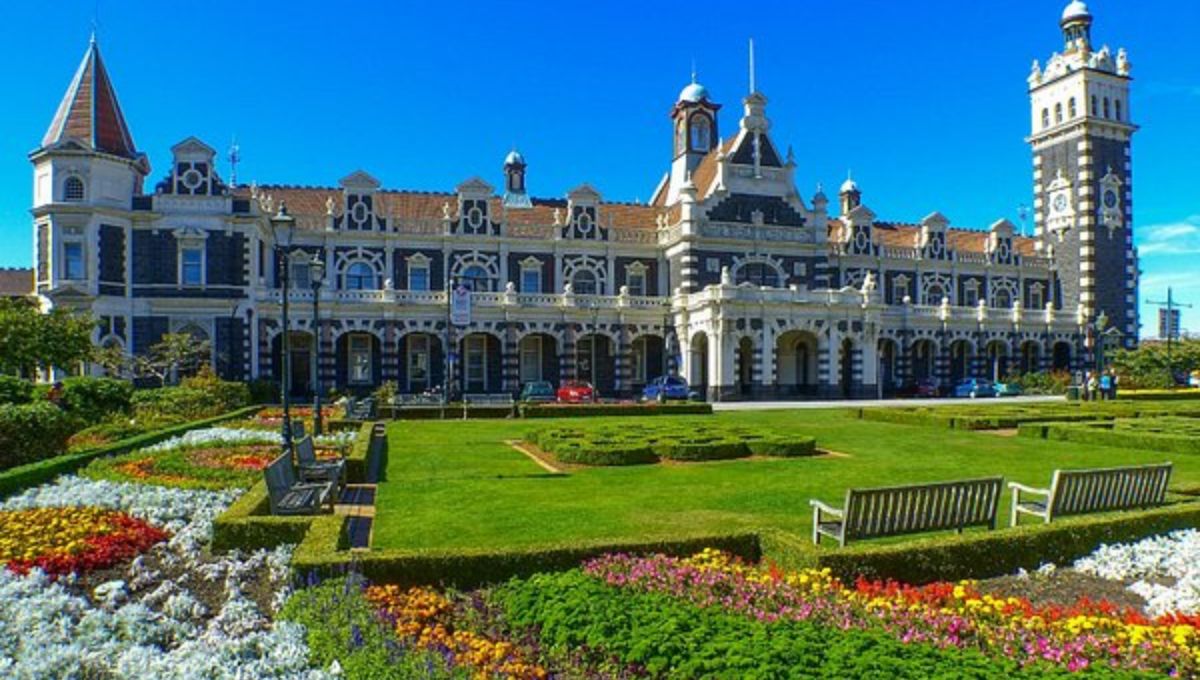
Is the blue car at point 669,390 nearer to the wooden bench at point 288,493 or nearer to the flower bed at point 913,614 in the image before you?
the wooden bench at point 288,493

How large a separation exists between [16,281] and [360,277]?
26436 mm

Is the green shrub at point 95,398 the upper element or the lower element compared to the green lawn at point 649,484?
upper

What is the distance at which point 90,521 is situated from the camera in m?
10.4

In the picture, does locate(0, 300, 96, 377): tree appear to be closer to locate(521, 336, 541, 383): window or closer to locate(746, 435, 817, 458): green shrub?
locate(521, 336, 541, 383): window

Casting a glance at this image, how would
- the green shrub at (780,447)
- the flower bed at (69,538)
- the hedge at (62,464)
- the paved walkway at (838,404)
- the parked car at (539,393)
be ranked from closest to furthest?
the flower bed at (69,538), the hedge at (62,464), the green shrub at (780,447), the paved walkway at (838,404), the parked car at (539,393)

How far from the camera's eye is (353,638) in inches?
239

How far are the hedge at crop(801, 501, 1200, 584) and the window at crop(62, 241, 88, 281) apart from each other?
40.4 metres

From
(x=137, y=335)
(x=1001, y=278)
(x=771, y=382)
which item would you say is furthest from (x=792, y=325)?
(x=137, y=335)

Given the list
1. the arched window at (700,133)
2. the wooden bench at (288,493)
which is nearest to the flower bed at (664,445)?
the wooden bench at (288,493)

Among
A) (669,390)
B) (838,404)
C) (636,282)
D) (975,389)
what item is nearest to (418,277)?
(636,282)

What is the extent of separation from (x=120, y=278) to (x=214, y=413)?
1435 centimetres

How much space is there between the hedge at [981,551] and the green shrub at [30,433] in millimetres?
16215

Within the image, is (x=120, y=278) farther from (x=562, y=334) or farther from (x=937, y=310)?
(x=937, y=310)

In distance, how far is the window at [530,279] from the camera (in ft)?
167
